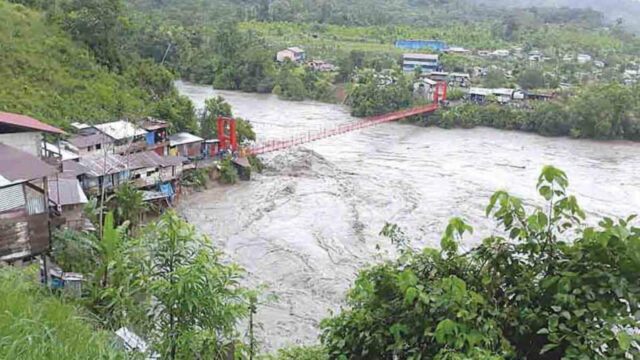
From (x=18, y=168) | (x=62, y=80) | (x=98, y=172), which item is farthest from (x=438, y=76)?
(x=18, y=168)

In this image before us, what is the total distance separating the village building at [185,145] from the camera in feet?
39.6

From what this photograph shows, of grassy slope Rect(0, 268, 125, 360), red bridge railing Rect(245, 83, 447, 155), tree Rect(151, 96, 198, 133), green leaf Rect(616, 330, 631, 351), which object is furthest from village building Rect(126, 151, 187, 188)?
green leaf Rect(616, 330, 631, 351)

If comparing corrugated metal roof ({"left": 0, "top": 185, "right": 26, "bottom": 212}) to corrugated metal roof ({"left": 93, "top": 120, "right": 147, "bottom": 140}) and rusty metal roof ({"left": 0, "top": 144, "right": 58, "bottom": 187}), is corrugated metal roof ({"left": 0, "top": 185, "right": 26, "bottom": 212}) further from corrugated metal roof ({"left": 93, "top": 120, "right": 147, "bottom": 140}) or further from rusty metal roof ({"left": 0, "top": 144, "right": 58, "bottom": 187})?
corrugated metal roof ({"left": 93, "top": 120, "right": 147, "bottom": 140})

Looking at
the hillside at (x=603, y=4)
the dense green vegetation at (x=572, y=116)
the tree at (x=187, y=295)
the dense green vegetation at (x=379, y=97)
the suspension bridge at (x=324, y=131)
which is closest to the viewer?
the tree at (x=187, y=295)

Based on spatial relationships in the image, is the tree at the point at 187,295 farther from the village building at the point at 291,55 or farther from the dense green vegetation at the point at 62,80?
the village building at the point at 291,55

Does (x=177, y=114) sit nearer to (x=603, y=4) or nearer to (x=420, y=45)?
(x=420, y=45)

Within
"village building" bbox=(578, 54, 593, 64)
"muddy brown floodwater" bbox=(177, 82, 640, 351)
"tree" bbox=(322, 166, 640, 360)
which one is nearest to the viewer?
"tree" bbox=(322, 166, 640, 360)

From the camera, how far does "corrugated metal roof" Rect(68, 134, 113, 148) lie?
32.5 feet

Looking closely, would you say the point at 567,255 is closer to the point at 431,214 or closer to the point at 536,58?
the point at 431,214

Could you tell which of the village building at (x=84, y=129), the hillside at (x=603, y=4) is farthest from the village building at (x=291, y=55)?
the hillside at (x=603, y=4)

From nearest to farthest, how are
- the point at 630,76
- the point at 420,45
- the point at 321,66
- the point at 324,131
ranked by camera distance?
the point at 324,131 < the point at 630,76 < the point at 321,66 < the point at 420,45

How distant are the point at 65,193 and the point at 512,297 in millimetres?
6184

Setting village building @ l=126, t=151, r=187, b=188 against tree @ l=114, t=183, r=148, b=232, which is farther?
village building @ l=126, t=151, r=187, b=188

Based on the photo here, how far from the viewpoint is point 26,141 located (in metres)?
6.76
